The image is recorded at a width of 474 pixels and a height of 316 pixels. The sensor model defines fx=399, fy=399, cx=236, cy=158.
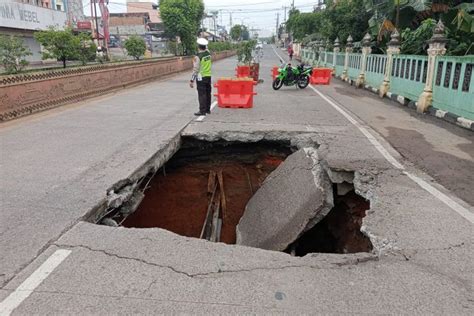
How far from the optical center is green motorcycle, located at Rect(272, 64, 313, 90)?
16562 millimetres

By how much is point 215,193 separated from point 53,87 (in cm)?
612

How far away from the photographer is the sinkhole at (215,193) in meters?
5.64

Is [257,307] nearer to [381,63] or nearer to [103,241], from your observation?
[103,241]

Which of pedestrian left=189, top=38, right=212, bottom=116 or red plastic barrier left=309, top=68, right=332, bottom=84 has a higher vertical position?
pedestrian left=189, top=38, right=212, bottom=116

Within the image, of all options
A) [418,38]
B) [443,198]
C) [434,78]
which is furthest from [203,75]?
[418,38]

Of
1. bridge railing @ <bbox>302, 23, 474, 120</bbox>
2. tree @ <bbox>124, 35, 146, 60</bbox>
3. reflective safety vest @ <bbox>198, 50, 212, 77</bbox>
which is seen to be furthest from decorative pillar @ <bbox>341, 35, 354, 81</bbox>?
tree @ <bbox>124, 35, 146, 60</bbox>

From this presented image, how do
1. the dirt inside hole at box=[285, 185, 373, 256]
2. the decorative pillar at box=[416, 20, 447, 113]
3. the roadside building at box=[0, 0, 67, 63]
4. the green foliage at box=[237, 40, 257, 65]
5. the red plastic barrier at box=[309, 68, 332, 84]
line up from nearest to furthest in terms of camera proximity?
A: the dirt inside hole at box=[285, 185, 373, 256] < the decorative pillar at box=[416, 20, 447, 113] < the red plastic barrier at box=[309, 68, 332, 84] < the green foliage at box=[237, 40, 257, 65] < the roadside building at box=[0, 0, 67, 63]

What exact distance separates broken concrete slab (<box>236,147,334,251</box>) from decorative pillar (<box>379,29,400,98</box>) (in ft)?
31.3

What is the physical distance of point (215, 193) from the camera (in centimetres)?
786

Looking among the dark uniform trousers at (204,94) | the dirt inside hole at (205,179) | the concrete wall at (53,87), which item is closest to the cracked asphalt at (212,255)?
the dirt inside hole at (205,179)

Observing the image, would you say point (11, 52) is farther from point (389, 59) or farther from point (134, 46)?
point (134, 46)

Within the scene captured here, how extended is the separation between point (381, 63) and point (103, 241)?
1438 centimetres

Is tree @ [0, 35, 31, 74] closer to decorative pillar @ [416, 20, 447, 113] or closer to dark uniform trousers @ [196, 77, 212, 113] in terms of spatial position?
dark uniform trousers @ [196, 77, 212, 113]

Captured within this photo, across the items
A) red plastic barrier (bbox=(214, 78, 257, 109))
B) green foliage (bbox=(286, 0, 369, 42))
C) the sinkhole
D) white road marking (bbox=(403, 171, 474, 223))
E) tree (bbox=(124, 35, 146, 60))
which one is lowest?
the sinkhole
